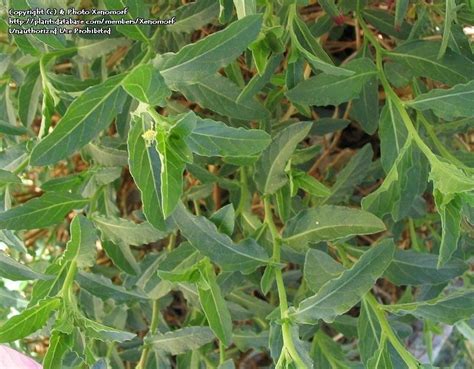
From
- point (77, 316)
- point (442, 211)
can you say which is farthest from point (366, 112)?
point (77, 316)

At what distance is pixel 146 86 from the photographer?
422 millimetres

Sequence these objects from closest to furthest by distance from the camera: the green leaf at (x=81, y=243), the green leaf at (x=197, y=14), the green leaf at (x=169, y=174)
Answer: the green leaf at (x=169, y=174) → the green leaf at (x=81, y=243) → the green leaf at (x=197, y=14)

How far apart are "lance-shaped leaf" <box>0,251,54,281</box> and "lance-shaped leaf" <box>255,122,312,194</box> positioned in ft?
0.67

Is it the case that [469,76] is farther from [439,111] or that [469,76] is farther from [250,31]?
[250,31]

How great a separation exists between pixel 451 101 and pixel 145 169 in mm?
244

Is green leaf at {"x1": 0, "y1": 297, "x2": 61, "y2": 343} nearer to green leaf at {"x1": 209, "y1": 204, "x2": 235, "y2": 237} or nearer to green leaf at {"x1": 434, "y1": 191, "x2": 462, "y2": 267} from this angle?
green leaf at {"x1": 209, "y1": 204, "x2": 235, "y2": 237}

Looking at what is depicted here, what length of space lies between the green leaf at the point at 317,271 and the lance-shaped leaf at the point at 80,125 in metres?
0.19

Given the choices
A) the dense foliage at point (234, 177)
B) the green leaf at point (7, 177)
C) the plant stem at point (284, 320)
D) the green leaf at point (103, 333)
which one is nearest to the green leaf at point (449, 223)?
the dense foliage at point (234, 177)

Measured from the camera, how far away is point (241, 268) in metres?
A: 0.55

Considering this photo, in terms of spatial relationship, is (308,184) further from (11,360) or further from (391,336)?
(11,360)

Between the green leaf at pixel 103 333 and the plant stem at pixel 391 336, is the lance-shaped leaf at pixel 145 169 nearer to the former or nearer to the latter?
the green leaf at pixel 103 333

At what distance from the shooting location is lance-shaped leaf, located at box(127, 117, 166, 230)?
1.48 feet

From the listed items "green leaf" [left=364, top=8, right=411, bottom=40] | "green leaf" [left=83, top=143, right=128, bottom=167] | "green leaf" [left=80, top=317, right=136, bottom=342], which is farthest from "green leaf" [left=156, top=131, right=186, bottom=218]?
"green leaf" [left=364, top=8, right=411, bottom=40]

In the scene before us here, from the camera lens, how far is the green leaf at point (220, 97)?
56 cm
